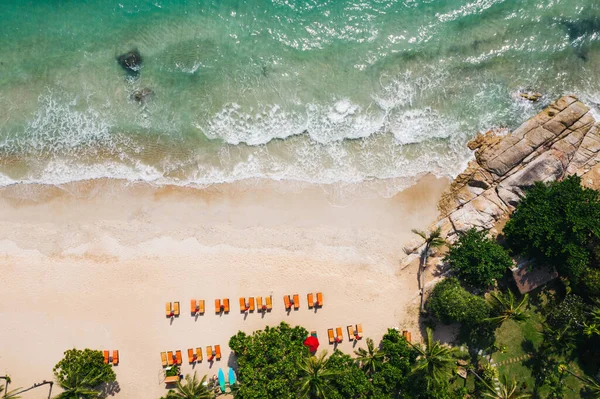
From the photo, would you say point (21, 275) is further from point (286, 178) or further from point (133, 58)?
point (286, 178)

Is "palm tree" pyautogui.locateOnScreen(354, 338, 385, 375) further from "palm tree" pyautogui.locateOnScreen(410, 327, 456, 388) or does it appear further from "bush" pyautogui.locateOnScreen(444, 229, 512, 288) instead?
"bush" pyautogui.locateOnScreen(444, 229, 512, 288)

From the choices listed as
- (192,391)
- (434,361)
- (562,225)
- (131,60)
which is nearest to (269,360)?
(192,391)

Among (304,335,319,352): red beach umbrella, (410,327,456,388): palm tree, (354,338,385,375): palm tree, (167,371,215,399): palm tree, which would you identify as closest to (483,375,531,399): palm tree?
(410,327,456,388): palm tree

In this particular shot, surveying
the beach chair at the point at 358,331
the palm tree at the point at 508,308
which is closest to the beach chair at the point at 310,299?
the beach chair at the point at 358,331

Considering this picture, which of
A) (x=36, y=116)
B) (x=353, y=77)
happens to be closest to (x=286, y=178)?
(x=353, y=77)

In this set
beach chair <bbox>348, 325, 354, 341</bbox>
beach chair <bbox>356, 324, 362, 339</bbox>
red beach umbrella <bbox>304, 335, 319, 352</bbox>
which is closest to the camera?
red beach umbrella <bbox>304, 335, 319, 352</bbox>

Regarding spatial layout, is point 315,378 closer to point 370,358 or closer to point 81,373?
point 370,358
